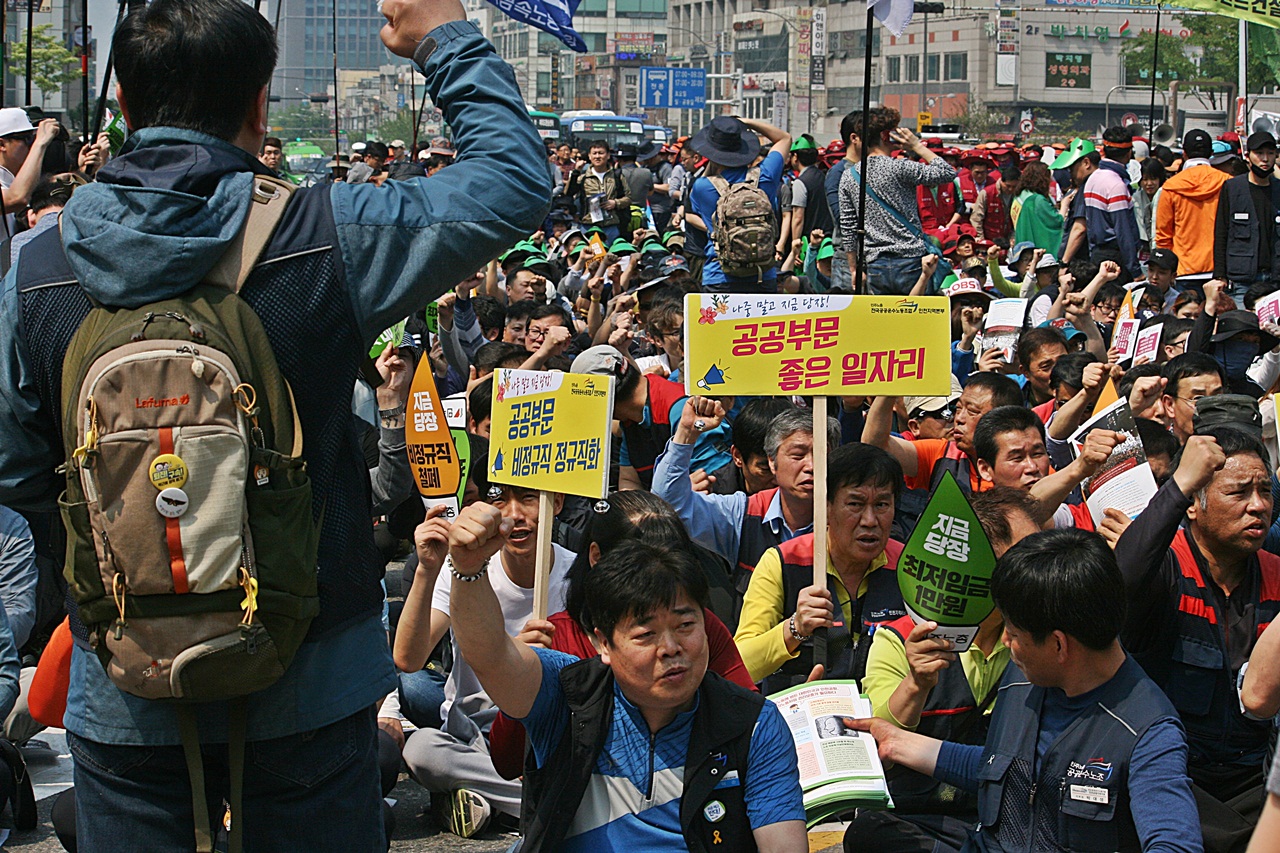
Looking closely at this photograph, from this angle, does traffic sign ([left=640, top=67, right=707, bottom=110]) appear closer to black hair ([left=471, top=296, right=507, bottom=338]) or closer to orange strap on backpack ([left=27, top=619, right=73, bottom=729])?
black hair ([left=471, top=296, right=507, bottom=338])

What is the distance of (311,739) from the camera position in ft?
7.25

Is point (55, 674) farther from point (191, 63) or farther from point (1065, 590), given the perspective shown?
point (1065, 590)

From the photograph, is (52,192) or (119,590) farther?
(52,192)

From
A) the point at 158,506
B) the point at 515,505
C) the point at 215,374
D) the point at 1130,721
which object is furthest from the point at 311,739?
the point at 515,505

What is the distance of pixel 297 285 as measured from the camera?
218 cm

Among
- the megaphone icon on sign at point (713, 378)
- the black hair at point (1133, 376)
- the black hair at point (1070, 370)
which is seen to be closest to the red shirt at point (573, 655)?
the megaphone icon on sign at point (713, 378)

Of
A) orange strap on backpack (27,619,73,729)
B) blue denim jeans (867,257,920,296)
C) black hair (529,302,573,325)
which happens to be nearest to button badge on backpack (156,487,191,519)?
orange strap on backpack (27,619,73,729)

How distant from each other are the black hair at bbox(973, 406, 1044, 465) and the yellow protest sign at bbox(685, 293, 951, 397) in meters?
0.70

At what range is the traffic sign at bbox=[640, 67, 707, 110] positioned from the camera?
64625mm

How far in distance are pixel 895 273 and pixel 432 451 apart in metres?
5.94

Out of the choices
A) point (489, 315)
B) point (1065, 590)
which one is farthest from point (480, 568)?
point (489, 315)

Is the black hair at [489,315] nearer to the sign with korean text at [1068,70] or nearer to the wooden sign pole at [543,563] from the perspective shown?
the wooden sign pole at [543,563]

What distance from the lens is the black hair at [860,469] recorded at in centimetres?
448

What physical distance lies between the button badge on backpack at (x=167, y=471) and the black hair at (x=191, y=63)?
0.52 metres
